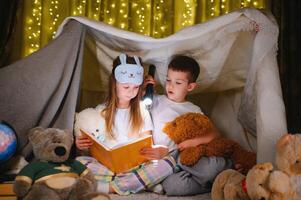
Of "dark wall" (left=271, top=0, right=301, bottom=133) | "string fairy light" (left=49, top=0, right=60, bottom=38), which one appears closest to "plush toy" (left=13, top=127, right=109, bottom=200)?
"string fairy light" (left=49, top=0, right=60, bottom=38)

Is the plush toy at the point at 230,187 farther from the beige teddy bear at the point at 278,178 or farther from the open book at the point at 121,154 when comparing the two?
the open book at the point at 121,154

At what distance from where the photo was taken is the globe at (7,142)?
1.66 meters

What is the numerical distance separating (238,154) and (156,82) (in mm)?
542

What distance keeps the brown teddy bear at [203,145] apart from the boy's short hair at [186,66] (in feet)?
0.63

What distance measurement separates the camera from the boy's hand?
1.71 meters

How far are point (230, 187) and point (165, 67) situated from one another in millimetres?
722

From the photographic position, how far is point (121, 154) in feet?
5.47

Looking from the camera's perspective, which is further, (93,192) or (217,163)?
(217,163)

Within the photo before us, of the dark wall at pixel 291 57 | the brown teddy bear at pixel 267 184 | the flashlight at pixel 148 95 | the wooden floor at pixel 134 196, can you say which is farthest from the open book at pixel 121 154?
the dark wall at pixel 291 57

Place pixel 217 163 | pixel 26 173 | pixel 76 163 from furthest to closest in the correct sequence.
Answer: pixel 217 163, pixel 76 163, pixel 26 173

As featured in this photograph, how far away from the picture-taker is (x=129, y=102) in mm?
1867

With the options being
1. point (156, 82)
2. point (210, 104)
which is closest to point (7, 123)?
point (156, 82)

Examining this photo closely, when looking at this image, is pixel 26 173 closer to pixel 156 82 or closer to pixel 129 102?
pixel 129 102

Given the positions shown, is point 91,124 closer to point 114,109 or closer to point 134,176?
point 114,109
